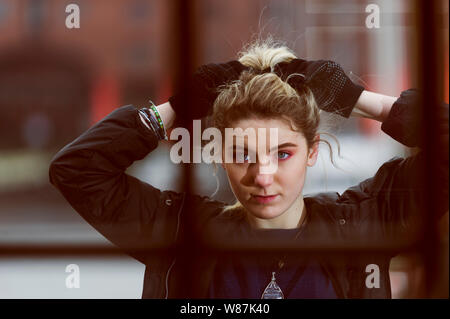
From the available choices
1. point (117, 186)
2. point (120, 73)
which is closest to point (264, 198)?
point (117, 186)

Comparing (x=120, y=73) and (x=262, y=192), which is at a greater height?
(x=120, y=73)

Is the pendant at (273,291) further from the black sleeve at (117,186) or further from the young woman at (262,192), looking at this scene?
the black sleeve at (117,186)

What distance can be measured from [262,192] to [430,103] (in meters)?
0.78

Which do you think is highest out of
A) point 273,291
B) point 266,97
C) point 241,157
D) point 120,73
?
point 120,73

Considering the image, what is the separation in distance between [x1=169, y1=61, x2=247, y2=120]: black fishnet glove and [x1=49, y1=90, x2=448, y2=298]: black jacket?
8.0 inches

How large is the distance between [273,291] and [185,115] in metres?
0.81

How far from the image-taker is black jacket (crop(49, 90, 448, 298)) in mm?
2234

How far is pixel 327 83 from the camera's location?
7.38ft

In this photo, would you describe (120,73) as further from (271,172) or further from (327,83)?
(327,83)

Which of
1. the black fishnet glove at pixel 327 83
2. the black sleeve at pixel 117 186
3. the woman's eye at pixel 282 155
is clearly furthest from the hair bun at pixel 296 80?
the black sleeve at pixel 117 186

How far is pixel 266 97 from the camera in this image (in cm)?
221

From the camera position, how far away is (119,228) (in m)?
2.27

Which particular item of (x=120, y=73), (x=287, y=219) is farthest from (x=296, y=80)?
(x=120, y=73)

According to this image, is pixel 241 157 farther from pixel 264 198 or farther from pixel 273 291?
pixel 273 291
